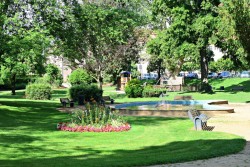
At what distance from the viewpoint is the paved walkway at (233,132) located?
945cm

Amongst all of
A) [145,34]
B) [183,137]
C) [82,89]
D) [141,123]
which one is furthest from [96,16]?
[145,34]

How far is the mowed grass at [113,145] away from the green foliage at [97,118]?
2.84ft

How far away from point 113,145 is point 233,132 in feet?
17.2

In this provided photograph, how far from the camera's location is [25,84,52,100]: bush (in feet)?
127

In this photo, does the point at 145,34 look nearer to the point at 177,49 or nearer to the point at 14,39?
the point at 177,49

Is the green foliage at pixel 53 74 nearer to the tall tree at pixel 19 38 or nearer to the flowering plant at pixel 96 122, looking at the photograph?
the tall tree at pixel 19 38

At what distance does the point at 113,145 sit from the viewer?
12719mm

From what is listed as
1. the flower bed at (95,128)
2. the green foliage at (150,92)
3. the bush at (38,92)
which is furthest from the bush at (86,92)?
the flower bed at (95,128)

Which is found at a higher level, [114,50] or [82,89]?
[114,50]

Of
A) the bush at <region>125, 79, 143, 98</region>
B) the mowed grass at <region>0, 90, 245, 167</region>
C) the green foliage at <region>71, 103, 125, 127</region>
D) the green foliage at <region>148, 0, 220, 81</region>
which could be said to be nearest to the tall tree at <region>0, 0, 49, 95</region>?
the mowed grass at <region>0, 90, 245, 167</region>

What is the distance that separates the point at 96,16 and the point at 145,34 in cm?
3202

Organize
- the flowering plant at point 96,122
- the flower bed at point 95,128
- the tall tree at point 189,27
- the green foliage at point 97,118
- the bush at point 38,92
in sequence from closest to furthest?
the flower bed at point 95,128 → the flowering plant at point 96,122 → the green foliage at point 97,118 → the bush at point 38,92 → the tall tree at point 189,27

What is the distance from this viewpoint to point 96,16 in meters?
27.3

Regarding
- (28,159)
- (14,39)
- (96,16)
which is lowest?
(28,159)
